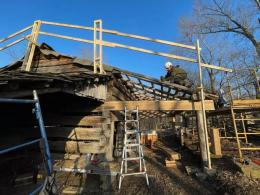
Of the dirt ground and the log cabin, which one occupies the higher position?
the log cabin

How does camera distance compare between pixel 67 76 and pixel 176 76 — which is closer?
pixel 67 76

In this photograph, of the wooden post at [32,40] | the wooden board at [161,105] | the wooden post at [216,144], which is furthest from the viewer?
the wooden post at [216,144]

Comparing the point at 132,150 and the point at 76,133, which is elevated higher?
the point at 76,133

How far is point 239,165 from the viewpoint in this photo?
6586 mm

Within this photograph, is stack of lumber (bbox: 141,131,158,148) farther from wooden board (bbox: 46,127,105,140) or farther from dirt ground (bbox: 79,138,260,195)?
wooden board (bbox: 46,127,105,140)

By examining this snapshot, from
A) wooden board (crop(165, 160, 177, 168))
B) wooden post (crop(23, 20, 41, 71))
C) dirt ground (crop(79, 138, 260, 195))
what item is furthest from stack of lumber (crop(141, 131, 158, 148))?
wooden post (crop(23, 20, 41, 71))

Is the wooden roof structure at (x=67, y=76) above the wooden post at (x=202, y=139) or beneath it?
above

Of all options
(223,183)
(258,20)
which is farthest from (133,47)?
(258,20)

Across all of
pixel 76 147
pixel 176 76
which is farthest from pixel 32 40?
pixel 176 76

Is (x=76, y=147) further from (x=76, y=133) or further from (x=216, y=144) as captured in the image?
(x=216, y=144)

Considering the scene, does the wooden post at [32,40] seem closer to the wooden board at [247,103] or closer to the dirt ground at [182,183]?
the dirt ground at [182,183]

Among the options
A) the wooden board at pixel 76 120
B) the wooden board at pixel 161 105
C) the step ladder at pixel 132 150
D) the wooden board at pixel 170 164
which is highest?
the wooden board at pixel 161 105

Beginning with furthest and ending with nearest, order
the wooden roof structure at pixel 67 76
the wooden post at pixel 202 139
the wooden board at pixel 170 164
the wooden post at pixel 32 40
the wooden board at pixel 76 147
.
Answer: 1. the wooden board at pixel 170 164
2. the wooden post at pixel 32 40
3. the wooden post at pixel 202 139
4. the wooden board at pixel 76 147
5. the wooden roof structure at pixel 67 76

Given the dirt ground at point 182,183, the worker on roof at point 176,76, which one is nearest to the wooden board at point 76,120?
the dirt ground at point 182,183
